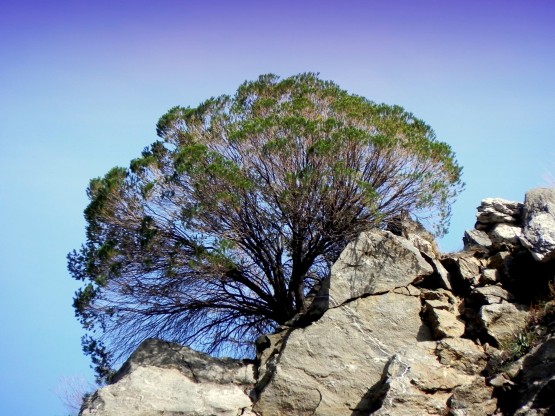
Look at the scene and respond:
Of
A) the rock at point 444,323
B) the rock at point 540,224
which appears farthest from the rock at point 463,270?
the rock at point 540,224

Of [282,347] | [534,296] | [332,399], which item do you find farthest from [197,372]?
[534,296]

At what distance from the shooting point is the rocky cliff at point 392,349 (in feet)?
34.8

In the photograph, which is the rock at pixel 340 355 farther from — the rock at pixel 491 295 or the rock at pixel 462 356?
the rock at pixel 491 295

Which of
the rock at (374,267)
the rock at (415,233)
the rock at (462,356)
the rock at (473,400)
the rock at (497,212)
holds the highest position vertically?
the rock at (497,212)

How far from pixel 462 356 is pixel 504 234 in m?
3.31

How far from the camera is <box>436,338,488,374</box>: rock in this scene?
11.0m

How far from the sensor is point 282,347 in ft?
39.2

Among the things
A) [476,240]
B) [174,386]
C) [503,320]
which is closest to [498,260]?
[476,240]

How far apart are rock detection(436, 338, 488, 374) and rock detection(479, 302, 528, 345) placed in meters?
0.38

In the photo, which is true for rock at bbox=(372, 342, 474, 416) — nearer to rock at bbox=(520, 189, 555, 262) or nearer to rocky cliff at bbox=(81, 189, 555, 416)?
rocky cliff at bbox=(81, 189, 555, 416)

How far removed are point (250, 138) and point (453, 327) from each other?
16.8ft

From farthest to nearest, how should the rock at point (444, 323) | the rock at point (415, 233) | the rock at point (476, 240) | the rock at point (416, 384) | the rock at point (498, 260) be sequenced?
the rock at point (476, 240)
the rock at point (415, 233)
the rock at point (498, 260)
the rock at point (444, 323)
the rock at point (416, 384)

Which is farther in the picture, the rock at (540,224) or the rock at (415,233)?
the rock at (415,233)

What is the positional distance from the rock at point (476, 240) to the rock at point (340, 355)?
227cm
